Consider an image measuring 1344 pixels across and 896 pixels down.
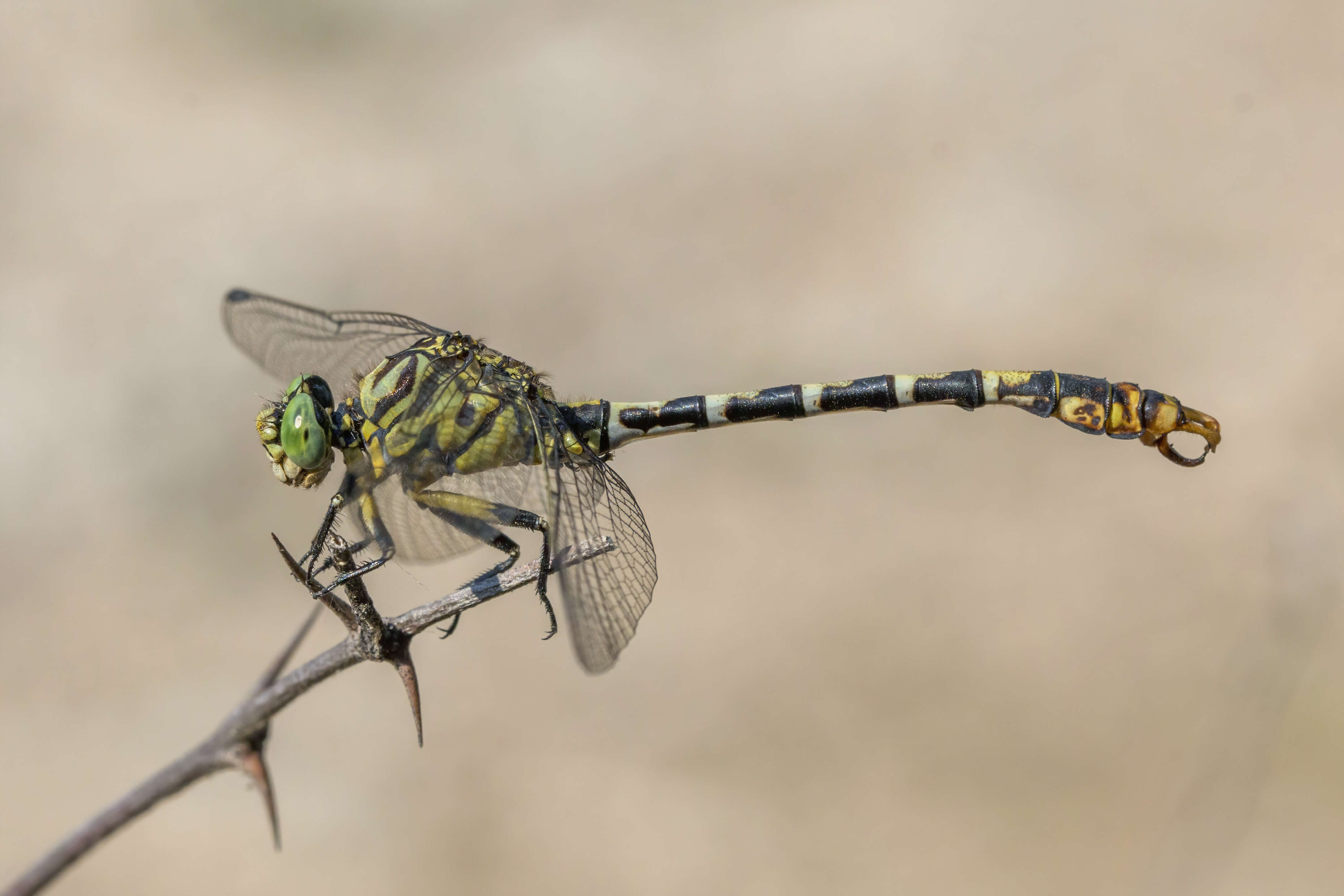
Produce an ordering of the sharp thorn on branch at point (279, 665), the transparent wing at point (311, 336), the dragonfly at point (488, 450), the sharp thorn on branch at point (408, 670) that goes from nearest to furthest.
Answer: the sharp thorn on branch at point (408, 670), the sharp thorn on branch at point (279, 665), the dragonfly at point (488, 450), the transparent wing at point (311, 336)

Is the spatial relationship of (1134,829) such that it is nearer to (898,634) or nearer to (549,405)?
(898,634)

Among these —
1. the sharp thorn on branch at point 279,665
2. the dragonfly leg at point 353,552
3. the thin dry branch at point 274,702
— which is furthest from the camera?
the dragonfly leg at point 353,552

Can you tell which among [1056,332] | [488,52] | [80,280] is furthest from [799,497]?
[80,280]

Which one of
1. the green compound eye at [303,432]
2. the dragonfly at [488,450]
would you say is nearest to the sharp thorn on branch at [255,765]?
the dragonfly at [488,450]

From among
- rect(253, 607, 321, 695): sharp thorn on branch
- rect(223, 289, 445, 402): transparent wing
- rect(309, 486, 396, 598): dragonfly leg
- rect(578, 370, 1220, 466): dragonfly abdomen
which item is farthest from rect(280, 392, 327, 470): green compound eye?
rect(253, 607, 321, 695): sharp thorn on branch

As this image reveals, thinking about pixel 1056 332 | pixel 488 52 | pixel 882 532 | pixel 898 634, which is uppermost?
pixel 488 52

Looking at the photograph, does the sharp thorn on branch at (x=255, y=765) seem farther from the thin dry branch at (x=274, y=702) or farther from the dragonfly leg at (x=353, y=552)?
the dragonfly leg at (x=353, y=552)
